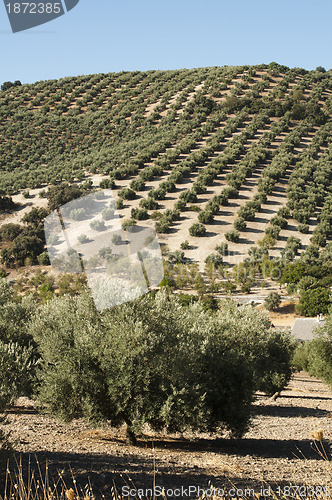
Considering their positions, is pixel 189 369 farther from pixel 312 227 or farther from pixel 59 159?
pixel 59 159

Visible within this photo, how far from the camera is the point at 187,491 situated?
26.3 ft

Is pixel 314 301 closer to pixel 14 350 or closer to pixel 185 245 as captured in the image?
pixel 185 245

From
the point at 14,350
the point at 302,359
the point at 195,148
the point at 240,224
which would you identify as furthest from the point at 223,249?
the point at 14,350

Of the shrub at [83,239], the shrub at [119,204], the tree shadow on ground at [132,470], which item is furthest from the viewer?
the shrub at [119,204]

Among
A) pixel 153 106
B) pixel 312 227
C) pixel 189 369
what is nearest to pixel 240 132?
pixel 153 106

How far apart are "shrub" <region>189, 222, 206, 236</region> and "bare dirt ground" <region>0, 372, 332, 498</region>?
35.1 metres

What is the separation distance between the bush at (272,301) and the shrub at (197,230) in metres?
13.4

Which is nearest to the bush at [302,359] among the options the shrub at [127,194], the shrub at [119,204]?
the shrub at [119,204]

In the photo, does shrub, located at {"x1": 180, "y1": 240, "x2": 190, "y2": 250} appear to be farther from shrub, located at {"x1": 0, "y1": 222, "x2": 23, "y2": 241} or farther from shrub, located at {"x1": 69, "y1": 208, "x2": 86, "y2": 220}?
shrub, located at {"x1": 0, "y1": 222, "x2": 23, "y2": 241}

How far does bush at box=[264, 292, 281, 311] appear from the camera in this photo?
41.8 metres

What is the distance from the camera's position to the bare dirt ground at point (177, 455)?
866cm

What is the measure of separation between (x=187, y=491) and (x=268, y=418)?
12232 mm

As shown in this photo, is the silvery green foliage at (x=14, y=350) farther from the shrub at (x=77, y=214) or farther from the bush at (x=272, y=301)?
the shrub at (x=77, y=214)

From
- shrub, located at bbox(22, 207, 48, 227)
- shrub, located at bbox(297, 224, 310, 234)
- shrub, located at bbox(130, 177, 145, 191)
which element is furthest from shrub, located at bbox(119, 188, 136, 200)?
shrub, located at bbox(297, 224, 310, 234)
